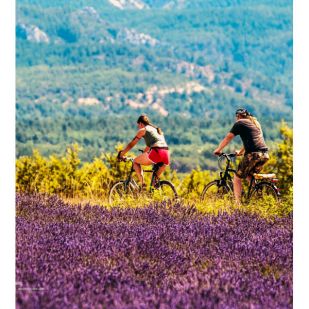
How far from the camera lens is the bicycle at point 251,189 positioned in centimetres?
816

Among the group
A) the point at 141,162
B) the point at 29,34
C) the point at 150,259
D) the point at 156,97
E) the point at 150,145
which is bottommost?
the point at 150,259

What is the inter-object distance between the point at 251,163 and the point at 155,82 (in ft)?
546

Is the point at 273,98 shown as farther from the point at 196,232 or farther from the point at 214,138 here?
the point at 196,232

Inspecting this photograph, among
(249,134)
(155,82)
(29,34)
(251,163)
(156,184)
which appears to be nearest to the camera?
(249,134)

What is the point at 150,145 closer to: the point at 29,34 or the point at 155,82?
the point at 155,82

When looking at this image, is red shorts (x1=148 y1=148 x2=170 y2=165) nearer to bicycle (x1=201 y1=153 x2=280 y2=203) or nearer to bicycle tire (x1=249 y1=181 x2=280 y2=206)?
bicycle (x1=201 y1=153 x2=280 y2=203)

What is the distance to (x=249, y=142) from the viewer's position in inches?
319

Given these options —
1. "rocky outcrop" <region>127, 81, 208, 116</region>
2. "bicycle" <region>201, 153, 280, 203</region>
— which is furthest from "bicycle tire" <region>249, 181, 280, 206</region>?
"rocky outcrop" <region>127, 81, 208, 116</region>

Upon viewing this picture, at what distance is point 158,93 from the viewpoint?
168m

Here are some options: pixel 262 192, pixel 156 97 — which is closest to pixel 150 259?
pixel 262 192

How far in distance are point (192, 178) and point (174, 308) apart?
A: 28.5 ft

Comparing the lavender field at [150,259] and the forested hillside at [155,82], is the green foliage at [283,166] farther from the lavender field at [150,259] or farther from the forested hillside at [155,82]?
the forested hillside at [155,82]

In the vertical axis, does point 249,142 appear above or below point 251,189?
above
